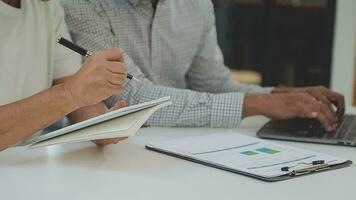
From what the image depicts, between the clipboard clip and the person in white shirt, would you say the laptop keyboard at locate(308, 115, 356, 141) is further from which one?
the person in white shirt

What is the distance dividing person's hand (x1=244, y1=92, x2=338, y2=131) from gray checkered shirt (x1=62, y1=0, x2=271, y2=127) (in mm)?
40

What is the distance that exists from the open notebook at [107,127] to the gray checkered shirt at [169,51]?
37 cm

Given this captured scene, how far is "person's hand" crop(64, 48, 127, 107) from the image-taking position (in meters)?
1.15

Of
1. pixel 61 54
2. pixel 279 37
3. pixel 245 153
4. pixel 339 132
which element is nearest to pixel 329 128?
pixel 339 132

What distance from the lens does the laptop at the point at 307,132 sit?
131 cm

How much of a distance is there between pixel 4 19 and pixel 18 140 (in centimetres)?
33

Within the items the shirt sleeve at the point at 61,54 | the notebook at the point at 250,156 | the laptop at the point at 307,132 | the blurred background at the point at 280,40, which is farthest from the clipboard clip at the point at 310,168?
the blurred background at the point at 280,40

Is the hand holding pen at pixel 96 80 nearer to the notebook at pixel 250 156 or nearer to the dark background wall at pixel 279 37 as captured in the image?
the notebook at pixel 250 156

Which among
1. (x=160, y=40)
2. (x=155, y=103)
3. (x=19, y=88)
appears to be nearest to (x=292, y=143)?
(x=155, y=103)

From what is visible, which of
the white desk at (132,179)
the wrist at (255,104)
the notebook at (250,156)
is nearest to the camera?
the white desk at (132,179)

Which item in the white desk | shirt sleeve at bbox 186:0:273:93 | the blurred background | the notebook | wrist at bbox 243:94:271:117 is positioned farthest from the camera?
the blurred background

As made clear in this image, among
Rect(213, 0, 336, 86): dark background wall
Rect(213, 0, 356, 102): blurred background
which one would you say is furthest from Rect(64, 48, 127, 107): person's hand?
Rect(213, 0, 336, 86): dark background wall

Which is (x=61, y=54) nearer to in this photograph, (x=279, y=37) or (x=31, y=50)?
(x=31, y=50)

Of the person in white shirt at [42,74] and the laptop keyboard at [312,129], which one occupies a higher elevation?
the person in white shirt at [42,74]
